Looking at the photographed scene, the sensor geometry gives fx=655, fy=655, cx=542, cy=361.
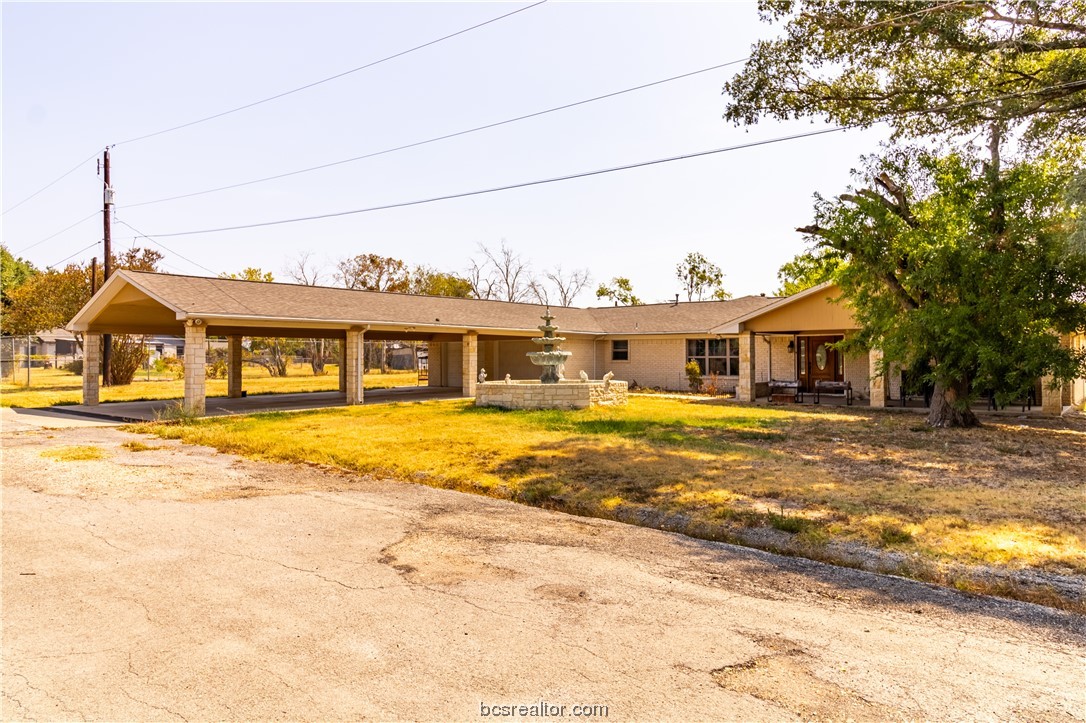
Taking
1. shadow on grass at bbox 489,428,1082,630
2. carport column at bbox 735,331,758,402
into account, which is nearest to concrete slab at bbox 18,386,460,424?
carport column at bbox 735,331,758,402

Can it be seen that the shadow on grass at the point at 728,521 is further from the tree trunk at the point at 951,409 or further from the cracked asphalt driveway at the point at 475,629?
the tree trunk at the point at 951,409

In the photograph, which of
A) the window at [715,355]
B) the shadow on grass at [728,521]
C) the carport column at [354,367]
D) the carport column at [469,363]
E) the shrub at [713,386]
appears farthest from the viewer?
the window at [715,355]

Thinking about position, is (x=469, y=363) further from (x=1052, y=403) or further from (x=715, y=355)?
(x=1052, y=403)

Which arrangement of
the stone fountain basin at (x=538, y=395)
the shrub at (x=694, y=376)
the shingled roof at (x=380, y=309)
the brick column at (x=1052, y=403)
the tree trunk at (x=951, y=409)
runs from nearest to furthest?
the tree trunk at (x=951, y=409) → the brick column at (x=1052, y=403) → the shingled roof at (x=380, y=309) → the stone fountain basin at (x=538, y=395) → the shrub at (x=694, y=376)

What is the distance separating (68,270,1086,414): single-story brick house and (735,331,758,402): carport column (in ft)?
0.14

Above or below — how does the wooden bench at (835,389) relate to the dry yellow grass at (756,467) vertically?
above

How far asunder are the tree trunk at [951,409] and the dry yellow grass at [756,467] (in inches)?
22.6

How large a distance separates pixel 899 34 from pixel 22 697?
15210 millimetres

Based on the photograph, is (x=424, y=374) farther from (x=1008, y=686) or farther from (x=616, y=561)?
(x=1008, y=686)

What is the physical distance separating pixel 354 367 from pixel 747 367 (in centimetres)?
1438

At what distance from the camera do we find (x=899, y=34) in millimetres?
12336

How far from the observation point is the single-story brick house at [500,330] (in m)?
19.6

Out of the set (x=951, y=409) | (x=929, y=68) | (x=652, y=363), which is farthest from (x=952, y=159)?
(x=652, y=363)

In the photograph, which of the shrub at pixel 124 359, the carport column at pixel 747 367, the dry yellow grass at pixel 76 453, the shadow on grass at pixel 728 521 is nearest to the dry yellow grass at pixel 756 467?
the shadow on grass at pixel 728 521
